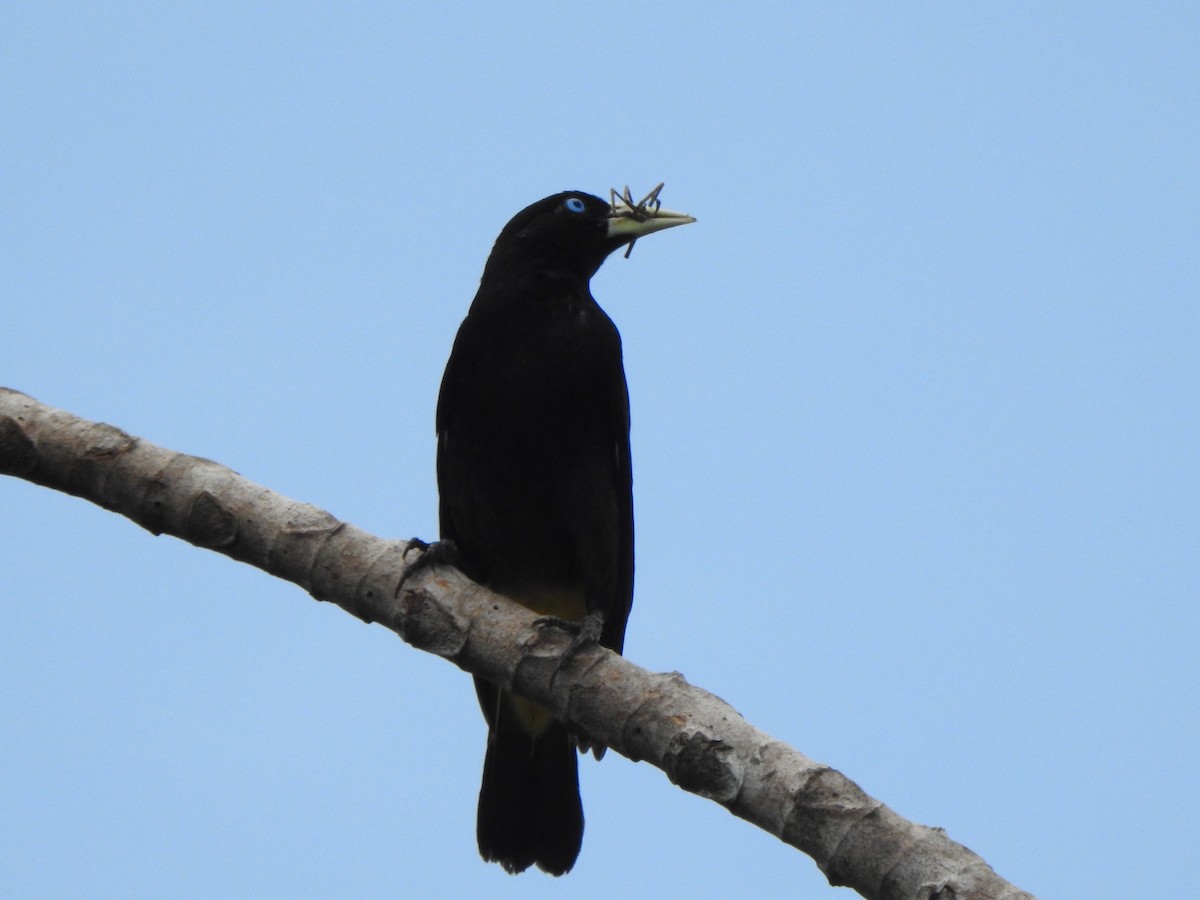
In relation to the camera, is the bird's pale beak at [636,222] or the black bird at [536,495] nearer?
the black bird at [536,495]

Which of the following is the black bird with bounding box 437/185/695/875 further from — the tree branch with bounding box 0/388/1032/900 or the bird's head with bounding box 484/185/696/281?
the tree branch with bounding box 0/388/1032/900

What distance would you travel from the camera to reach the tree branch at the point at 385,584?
3.20 metres

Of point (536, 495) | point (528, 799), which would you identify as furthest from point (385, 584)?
point (528, 799)

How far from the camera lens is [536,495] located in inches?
191

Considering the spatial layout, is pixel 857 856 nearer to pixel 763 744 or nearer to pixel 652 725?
pixel 763 744

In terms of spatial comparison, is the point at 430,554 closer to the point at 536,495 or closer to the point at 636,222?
the point at 536,495

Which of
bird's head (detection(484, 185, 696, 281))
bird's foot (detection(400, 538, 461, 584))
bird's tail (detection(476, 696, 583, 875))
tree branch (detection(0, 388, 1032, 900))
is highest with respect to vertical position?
bird's head (detection(484, 185, 696, 281))

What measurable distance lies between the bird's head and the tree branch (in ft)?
6.43

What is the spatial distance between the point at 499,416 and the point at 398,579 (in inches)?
49.5

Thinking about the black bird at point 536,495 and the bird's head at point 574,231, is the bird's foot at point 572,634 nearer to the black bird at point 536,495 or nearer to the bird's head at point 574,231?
the black bird at point 536,495

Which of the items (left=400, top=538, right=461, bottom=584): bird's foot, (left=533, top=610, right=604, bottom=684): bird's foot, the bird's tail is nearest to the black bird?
the bird's tail

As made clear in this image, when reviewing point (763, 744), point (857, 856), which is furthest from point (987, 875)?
point (763, 744)

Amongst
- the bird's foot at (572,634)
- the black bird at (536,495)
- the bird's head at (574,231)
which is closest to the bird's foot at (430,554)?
the black bird at (536,495)

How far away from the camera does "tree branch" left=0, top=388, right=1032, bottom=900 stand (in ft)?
10.5
